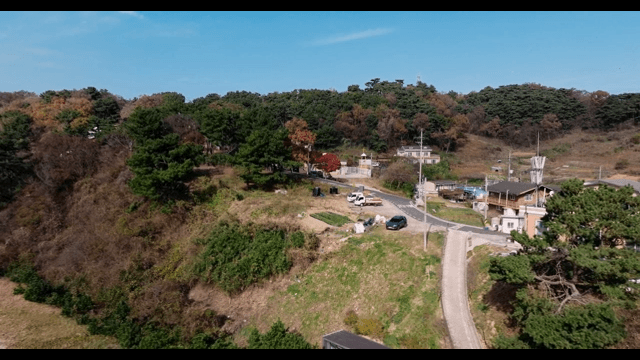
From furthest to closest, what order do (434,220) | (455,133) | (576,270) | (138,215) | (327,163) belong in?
(455,133)
(327,163)
(138,215)
(434,220)
(576,270)

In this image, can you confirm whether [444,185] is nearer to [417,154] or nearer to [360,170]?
[360,170]

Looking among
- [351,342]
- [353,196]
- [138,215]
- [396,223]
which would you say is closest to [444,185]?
[353,196]

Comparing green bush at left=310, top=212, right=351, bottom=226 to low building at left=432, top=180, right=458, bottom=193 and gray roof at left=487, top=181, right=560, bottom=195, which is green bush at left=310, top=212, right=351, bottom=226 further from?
low building at left=432, top=180, right=458, bottom=193

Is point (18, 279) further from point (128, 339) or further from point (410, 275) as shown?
point (410, 275)

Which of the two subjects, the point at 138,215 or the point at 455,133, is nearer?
the point at 138,215

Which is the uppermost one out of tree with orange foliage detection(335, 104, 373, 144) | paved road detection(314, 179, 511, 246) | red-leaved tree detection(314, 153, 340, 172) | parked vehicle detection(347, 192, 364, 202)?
tree with orange foliage detection(335, 104, 373, 144)

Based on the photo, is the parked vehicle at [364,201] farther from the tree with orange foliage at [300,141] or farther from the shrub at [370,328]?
Answer: the shrub at [370,328]

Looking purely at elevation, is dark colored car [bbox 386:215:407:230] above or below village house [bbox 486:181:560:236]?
below

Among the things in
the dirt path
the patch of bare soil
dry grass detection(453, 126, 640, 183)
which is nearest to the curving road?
the dirt path

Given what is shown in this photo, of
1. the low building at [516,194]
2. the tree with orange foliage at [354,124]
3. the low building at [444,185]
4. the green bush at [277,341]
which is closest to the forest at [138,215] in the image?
the green bush at [277,341]

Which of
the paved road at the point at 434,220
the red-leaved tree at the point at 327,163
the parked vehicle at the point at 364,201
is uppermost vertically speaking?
the red-leaved tree at the point at 327,163
